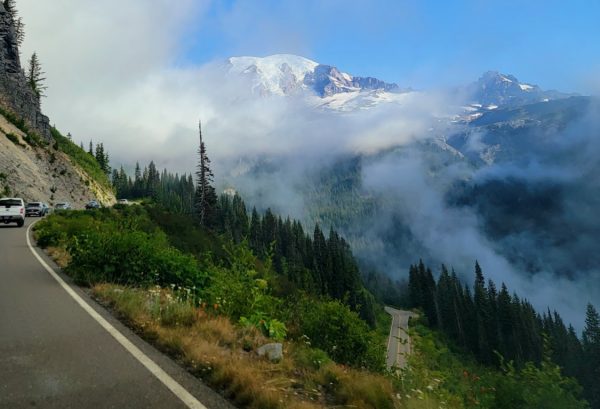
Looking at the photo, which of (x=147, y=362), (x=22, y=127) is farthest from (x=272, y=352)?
(x=22, y=127)

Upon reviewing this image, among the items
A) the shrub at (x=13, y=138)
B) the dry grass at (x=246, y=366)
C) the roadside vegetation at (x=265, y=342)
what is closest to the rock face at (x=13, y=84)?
the shrub at (x=13, y=138)

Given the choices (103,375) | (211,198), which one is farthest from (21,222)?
(211,198)

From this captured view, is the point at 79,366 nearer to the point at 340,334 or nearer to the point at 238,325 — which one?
the point at 238,325

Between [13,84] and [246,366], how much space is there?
79.1 m

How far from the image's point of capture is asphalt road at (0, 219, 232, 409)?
416 centimetres

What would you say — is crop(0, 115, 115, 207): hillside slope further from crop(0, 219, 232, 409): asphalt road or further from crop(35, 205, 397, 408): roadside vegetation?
crop(0, 219, 232, 409): asphalt road

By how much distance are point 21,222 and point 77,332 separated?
2815cm

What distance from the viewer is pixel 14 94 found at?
67.0 m

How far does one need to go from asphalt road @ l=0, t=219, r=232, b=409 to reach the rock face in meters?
72.0

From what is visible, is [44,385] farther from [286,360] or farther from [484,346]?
[484,346]

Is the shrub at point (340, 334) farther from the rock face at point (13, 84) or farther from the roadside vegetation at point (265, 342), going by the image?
the rock face at point (13, 84)

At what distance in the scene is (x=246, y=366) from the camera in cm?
514

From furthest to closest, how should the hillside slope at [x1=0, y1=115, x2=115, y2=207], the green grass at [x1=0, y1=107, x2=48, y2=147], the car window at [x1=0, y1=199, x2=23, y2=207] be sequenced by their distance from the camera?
the green grass at [x1=0, y1=107, x2=48, y2=147], the hillside slope at [x1=0, y1=115, x2=115, y2=207], the car window at [x1=0, y1=199, x2=23, y2=207]

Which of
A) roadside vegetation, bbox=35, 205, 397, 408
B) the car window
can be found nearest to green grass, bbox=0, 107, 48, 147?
the car window
